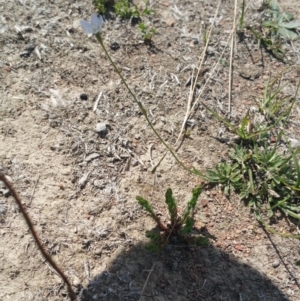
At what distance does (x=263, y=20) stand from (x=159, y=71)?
110cm

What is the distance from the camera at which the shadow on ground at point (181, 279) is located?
90.8 inches

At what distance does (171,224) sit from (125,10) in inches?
71.2

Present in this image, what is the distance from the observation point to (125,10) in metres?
3.29

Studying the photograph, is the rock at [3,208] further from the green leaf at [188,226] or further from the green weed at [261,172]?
the green weed at [261,172]

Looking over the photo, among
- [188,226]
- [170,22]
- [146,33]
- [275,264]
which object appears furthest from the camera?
[170,22]

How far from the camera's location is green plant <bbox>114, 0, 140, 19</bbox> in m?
3.29

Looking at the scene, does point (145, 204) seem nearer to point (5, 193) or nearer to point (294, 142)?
point (5, 193)

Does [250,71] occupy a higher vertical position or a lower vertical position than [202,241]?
higher

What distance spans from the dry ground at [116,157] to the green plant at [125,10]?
6cm

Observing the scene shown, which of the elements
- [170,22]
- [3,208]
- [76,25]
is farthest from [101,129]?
[170,22]

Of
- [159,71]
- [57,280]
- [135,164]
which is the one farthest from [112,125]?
[57,280]

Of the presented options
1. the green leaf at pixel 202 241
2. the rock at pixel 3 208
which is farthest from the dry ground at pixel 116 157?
the green leaf at pixel 202 241

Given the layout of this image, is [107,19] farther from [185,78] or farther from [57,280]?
[57,280]

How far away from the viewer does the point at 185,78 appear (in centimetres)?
315
